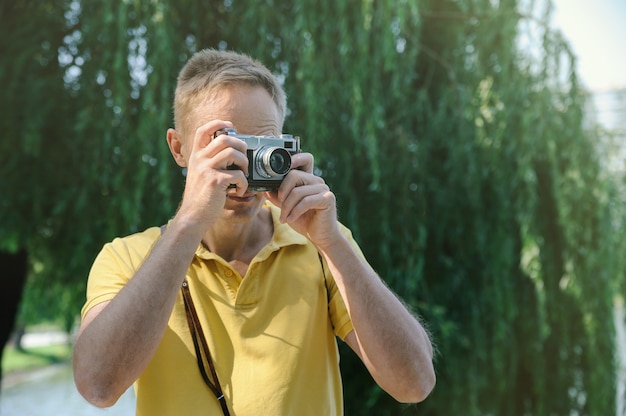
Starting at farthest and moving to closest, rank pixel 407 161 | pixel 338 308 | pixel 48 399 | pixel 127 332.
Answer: pixel 48 399
pixel 407 161
pixel 338 308
pixel 127 332

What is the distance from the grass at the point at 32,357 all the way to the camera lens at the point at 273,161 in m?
16.0

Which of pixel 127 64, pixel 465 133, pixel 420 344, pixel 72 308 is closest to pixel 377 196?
pixel 465 133

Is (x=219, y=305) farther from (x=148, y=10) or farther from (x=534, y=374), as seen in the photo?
(x=534, y=374)

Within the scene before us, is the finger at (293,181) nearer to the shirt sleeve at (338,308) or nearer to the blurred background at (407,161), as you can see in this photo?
the shirt sleeve at (338,308)

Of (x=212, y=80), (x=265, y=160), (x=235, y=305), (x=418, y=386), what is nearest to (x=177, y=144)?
(x=212, y=80)

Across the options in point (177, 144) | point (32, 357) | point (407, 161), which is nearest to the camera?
point (177, 144)

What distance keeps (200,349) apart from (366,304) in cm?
35

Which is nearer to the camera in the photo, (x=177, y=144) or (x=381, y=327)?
(x=381, y=327)

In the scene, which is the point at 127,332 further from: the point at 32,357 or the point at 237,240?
the point at 32,357

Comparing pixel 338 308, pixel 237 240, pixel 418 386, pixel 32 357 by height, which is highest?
pixel 237 240

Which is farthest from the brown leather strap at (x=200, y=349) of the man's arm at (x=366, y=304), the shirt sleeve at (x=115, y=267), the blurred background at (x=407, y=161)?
the blurred background at (x=407, y=161)

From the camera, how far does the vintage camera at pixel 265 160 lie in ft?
4.28

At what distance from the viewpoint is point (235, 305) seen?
4.38 feet

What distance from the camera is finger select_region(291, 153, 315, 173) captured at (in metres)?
1.35
